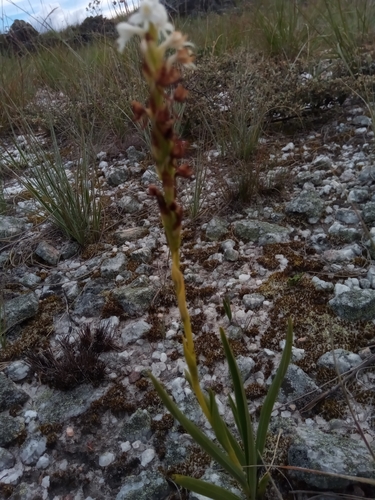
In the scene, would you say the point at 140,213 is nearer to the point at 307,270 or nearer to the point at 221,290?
the point at 221,290

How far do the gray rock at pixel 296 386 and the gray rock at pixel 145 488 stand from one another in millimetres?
507

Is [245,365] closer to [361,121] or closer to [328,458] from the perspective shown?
[328,458]

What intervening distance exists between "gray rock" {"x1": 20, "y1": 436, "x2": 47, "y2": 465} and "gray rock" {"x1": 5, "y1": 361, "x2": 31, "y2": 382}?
317mm

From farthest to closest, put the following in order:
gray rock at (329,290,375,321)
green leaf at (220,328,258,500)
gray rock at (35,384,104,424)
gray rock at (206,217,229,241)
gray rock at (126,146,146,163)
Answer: gray rock at (126,146,146,163)
gray rock at (206,217,229,241)
gray rock at (329,290,375,321)
gray rock at (35,384,104,424)
green leaf at (220,328,258,500)

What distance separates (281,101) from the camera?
3307 millimetres

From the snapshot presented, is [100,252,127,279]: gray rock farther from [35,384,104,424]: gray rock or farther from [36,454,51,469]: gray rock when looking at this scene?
[36,454,51,469]: gray rock

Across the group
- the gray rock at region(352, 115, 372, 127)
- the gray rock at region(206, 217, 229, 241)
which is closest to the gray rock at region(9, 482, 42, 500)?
the gray rock at region(206, 217, 229, 241)

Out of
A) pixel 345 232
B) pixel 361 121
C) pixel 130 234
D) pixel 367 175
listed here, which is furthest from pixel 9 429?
pixel 361 121

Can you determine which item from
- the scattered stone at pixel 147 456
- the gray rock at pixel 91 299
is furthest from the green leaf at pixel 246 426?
the gray rock at pixel 91 299

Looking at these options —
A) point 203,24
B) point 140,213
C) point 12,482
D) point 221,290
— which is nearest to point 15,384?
point 12,482

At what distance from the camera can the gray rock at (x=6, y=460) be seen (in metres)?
1.55

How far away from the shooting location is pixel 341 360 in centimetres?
167

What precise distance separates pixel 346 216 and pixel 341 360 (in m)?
1.06

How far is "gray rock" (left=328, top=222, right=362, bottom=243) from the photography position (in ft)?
7.64
